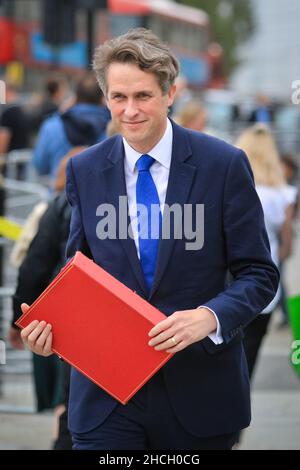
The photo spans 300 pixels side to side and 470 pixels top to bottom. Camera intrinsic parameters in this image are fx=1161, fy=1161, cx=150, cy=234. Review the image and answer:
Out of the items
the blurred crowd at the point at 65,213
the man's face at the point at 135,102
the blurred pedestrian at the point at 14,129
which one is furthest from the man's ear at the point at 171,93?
the blurred pedestrian at the point at 14,129

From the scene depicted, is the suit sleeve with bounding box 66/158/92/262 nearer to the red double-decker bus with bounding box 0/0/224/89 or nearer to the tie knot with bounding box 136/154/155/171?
the tie knot with bounding box 136/154/155/171

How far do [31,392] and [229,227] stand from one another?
16.3 feet

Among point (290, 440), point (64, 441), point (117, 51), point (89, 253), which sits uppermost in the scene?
point (117, 51)

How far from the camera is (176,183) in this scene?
128 inches

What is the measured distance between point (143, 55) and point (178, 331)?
748 mm

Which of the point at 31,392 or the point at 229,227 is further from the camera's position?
the point at 31,392

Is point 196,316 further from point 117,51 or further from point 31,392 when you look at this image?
point 31,392

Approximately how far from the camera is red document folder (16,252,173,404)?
3.05m

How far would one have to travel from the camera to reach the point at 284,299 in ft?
33.9

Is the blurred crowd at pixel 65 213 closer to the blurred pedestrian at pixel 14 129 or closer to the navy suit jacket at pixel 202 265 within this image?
the navy suit jacket at pixel 202 265

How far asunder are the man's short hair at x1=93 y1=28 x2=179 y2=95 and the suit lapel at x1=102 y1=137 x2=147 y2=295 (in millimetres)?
215

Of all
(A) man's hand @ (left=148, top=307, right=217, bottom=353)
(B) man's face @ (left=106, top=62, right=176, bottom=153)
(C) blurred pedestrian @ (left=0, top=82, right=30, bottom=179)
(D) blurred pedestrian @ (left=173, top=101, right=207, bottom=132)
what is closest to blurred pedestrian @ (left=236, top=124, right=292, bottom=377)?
(D) blurred pedestrian @ (left=173, top=101, right=207, bottom=132)

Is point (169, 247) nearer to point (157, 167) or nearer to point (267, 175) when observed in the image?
point (157, 167)

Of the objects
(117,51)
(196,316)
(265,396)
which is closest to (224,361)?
(196,316)
